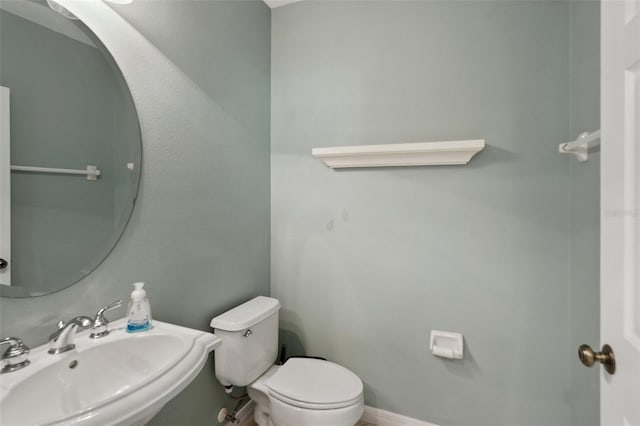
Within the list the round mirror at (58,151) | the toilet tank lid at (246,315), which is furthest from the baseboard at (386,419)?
the round mirror at (58,151)

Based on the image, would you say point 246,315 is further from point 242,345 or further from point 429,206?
point 429,206

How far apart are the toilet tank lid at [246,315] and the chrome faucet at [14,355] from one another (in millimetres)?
734

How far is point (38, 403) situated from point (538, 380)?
2007 millimetres

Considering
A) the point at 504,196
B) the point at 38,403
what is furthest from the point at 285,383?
the point at 504,196

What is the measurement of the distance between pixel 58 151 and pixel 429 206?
163 centimetres

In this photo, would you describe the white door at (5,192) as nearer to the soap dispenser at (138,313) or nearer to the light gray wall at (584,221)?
the soap dispenser at (138,313)

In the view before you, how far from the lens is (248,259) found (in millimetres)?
1855

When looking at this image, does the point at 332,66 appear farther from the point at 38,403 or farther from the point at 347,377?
the point at 38,403

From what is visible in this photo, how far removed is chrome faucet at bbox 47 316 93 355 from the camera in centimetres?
89

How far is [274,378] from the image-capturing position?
5.11 ft

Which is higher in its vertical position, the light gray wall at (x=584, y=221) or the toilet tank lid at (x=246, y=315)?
the light gray wall at (x=584, y=221)
